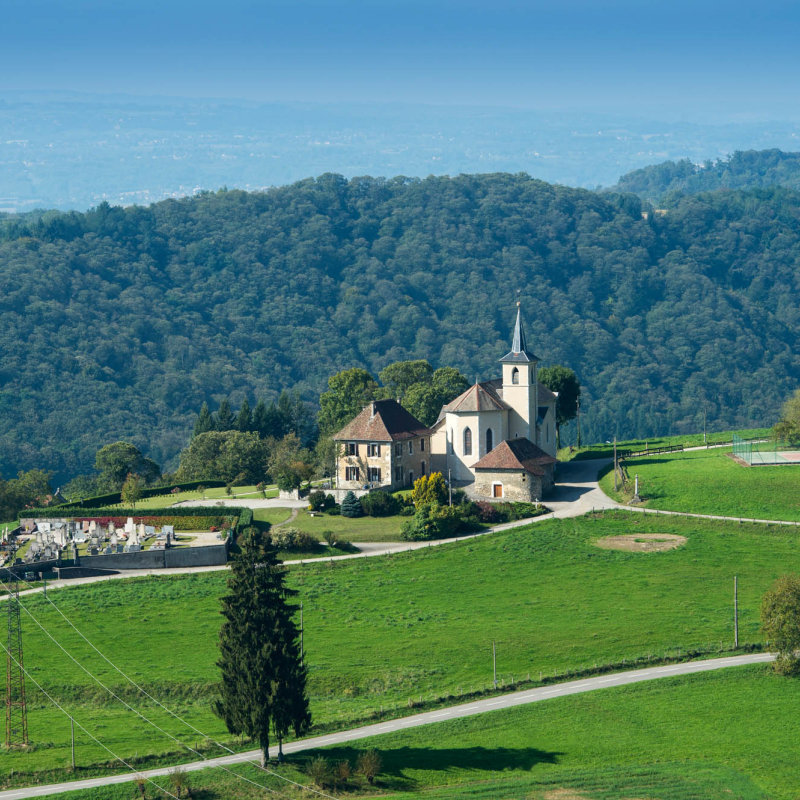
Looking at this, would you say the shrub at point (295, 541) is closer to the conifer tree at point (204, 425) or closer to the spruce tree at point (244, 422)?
the spruce tree at point (244, 422)

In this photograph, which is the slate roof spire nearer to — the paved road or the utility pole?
the paved road

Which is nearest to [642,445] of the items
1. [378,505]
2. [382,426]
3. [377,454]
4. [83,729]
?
[382,426]

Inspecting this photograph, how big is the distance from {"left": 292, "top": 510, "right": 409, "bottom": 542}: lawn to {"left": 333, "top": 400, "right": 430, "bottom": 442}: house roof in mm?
7189

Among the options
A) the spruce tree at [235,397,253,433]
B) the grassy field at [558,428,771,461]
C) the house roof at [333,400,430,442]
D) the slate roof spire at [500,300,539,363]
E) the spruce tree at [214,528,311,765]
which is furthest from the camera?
the spruce tree at [235,397,253,433]

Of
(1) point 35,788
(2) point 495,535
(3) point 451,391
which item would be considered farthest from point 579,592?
(3) point 451,391

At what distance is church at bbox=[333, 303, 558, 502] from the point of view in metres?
89.1

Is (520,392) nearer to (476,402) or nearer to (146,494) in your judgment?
(476,402)

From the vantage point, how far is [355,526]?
8456 cm

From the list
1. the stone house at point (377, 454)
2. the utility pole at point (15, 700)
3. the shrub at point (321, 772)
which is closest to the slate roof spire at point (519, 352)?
the stone house at point (377, 454)

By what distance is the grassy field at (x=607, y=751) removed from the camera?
48.0 meters

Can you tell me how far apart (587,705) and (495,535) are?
26.3 m

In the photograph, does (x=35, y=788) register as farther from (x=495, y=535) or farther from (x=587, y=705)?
(x=495, y=535)

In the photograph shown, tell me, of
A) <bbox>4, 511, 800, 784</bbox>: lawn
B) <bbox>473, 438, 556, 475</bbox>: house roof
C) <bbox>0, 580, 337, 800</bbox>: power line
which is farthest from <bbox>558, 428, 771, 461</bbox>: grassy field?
<bbox>0, 580, 337, 800</bbox>: power line

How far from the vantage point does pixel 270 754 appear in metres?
52.1
